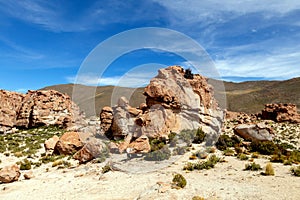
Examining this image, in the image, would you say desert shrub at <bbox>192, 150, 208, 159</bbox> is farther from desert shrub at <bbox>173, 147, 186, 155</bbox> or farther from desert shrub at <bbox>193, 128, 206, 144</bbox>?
desert shrub at <bbox>193, 128, 206, 144</bbox>

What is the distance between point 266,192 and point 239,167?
435cm

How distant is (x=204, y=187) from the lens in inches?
462

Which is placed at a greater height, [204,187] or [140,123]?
[140,123]

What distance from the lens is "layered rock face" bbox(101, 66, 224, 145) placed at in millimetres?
23703

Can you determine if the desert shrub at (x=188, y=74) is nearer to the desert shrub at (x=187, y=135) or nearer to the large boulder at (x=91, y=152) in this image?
the desert shrub at (x=187, y=135)

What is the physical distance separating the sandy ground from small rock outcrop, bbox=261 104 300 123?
1474 inches

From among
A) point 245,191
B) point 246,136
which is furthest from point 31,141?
point 245,191

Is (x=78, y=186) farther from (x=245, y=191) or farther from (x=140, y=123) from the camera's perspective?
(x=140, y=123)

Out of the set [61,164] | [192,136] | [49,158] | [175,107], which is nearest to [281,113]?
[175,107]

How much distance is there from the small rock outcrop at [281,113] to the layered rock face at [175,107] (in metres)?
25.9

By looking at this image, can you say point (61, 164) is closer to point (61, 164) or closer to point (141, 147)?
point (61, 164)

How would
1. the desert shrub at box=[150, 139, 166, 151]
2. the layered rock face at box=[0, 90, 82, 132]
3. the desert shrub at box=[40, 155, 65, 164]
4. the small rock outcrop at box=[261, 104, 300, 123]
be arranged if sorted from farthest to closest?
the small rock outcrop at box=[261, 104, 300, 123] < the layered rock face at box=[0, 90, 82, 132] < the desert shrub at box=[40, 155, 65, 164] < the desert shrub at box=[150, 139, 166, 151]

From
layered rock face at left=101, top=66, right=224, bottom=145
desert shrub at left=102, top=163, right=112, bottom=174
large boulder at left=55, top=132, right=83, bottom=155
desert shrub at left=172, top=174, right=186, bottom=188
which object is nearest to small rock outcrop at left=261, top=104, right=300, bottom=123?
layered rock face at left=101, top=66, right=224, bottom=145

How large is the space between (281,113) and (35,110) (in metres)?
45.3
